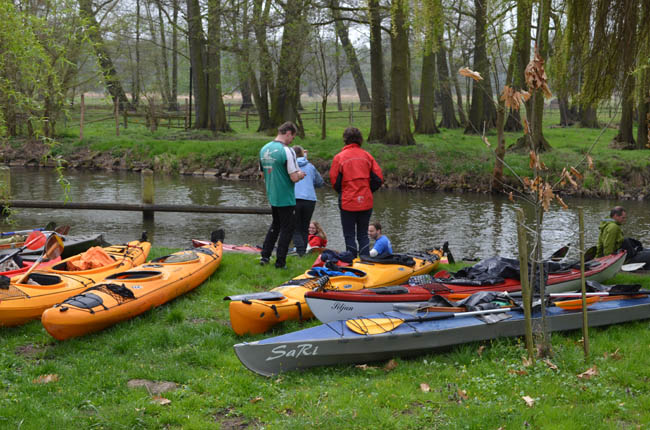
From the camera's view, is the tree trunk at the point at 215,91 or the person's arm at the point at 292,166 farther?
the tree trunk at the point at 215,91

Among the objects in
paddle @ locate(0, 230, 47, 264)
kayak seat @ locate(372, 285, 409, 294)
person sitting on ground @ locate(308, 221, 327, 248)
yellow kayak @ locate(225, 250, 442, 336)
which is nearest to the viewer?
yellow kayak @ locate(225, 250, 442, 336)

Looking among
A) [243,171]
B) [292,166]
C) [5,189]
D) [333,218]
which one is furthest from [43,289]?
[243,171]

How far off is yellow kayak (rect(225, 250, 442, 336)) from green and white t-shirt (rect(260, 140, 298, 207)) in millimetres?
1062

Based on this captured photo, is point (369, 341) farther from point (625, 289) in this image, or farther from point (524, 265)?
point (625, 289)

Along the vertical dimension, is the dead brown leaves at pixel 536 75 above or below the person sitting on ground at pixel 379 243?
above

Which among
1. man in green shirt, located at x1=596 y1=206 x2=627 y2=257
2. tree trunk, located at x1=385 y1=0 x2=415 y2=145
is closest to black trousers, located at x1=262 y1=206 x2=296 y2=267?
man in green shirt, located at x1=596 y1=206 x2=627 y2=257

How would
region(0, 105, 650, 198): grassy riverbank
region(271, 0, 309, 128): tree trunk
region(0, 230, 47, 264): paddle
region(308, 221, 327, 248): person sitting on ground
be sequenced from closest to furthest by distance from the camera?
region(0, 230, 47, 264): paddle
region(308, 221, 327, 248): person sitting on ground
region(0, 105, 650, 198): grassy riverbank
region(271, 0, 309, 128): tree trunk

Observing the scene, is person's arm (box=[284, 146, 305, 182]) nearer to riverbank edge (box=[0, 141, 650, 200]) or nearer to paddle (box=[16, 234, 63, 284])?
paddle (box=[16, 234, 63, 284])

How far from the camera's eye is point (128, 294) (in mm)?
5863

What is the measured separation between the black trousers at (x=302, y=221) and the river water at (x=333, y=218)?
2.32m

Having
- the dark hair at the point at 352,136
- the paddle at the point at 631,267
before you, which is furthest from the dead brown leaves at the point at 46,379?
the paddle at the point at 631,267

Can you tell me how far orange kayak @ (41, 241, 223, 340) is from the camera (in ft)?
17.4

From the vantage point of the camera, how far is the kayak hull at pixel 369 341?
4672mm

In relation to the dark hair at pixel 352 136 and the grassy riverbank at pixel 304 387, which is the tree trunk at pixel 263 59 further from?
the grassy riverbank at pixel 304 387
